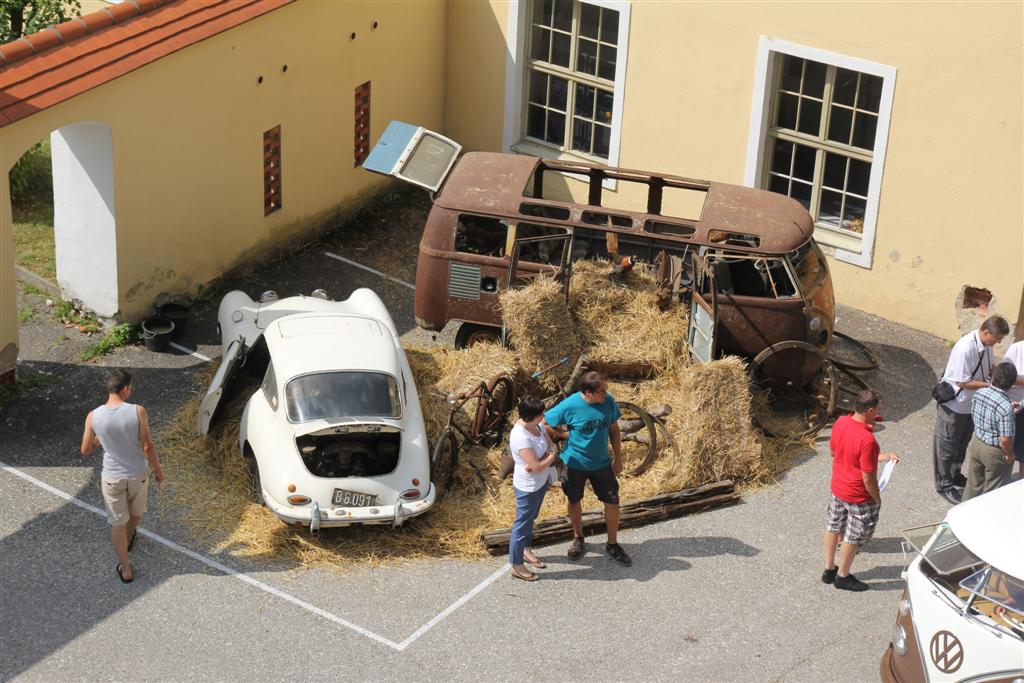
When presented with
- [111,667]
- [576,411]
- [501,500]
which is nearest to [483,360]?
[501,500]

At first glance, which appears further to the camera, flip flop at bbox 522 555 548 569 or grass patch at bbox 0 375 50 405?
grass patch at bbox 0 375 50 405

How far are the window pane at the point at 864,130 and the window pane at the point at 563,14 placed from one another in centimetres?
394

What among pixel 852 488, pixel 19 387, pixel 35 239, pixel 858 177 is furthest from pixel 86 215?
pixel 858 177

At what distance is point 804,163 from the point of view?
51.8 feet

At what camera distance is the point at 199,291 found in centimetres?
1541

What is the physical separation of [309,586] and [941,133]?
8170 millimetres

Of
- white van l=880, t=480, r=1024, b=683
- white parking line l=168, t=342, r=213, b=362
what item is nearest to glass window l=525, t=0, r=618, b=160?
white parking line l=168, t=342, r=213, b=362

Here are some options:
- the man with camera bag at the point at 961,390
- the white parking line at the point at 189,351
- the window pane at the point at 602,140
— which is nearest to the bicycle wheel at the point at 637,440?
the man with camera bag at the point at 961,390

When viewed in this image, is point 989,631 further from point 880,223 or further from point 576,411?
point 880,223

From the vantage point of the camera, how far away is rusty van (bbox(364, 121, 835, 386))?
12891 mm

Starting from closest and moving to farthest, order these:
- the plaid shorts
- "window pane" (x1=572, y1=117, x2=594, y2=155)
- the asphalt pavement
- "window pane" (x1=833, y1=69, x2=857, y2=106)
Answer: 1. the asphalt pavement
2. the plaid shorts
3. "window pane" (x1=833, y1=69, x2=857, y2=106)
4. "window pane" (x1=572, y1=117, x2=594, y2=155)

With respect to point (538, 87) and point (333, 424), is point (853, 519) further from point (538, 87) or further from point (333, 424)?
point (538, 87)

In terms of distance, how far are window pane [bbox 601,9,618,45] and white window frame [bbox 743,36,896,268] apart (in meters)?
2.04

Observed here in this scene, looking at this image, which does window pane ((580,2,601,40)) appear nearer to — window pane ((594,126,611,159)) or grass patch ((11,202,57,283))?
window pane ((594,126,611,159))
